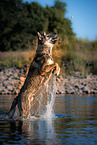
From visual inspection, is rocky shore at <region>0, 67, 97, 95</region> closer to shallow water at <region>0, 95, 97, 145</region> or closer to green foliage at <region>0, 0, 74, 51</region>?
shallow water at <region>0, 95, 97, 145</region>

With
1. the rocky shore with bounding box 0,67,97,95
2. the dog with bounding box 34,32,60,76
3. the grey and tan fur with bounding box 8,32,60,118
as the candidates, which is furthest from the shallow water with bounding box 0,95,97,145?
the rocky shore with bounding box 0,67,97,95

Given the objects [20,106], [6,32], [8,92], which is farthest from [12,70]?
[6,32]

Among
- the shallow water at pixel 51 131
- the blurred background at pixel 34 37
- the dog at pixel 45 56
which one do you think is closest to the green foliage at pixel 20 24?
the blurred background at pixel 34 37

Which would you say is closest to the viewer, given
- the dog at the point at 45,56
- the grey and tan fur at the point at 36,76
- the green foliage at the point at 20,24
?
the dog at the point at 45,56

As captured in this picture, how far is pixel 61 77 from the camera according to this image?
89.8 feet

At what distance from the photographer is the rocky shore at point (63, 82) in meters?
24.0

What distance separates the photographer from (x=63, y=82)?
2652cm

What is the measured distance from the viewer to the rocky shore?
24.0 metres

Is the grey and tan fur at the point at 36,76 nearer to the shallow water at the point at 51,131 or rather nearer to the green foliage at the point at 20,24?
the shallow water at the point at 51,131

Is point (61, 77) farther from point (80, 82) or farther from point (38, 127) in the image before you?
point (38, 127)

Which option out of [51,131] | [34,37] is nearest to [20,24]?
[34,37]

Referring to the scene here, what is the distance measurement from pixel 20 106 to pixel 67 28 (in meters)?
57.9

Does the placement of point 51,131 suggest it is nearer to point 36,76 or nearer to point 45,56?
point 36,76

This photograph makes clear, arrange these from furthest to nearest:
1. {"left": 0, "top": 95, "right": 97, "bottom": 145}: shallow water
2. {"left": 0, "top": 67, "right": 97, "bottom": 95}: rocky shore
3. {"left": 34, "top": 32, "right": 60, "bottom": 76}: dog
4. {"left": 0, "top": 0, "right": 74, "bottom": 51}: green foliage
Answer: {"left": 0, "top": 0, "right": 74, "bottom": 51}: green foliage, {"left": 0, "top": 67, "right": 97, "bottom": 95}: rocky shore, {"left": 34, "top": 32, "right": 60, "bottom": 76}: dog, {"left": 0, "top": 95, "right": 97, "bottom": 145}: shallow water
